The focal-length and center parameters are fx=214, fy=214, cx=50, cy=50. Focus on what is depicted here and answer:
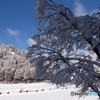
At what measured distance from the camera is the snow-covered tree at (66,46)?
643 centimetres

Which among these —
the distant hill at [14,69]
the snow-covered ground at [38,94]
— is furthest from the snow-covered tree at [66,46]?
the distant hill at [14,69]

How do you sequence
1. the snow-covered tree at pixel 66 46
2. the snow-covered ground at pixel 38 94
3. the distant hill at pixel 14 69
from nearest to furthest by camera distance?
the snow-covered tree at pixel 66 46 → the snow-covered ground at pixel 38 94 → the distant hill at pixel 14 69

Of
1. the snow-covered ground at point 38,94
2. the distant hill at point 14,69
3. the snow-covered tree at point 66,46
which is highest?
the distant hill at point 14,69

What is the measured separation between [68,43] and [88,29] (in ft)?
3.81

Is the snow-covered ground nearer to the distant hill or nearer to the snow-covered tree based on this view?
the snow-covered tree

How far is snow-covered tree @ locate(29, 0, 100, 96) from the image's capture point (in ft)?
21.1

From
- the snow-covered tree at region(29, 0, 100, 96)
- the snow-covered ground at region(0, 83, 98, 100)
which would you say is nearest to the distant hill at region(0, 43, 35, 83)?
the snow-covered ground at region(0, 83, 98, 100)

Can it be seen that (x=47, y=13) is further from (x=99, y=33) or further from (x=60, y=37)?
(x=99, y=33)

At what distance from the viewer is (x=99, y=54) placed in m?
6.62

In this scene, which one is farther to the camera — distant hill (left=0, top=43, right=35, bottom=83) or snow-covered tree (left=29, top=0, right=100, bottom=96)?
distant hill (left=0, top=43, right=35, bottom=83)

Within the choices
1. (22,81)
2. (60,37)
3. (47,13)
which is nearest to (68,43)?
(60,37)

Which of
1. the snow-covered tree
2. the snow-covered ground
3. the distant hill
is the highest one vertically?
the distant hill

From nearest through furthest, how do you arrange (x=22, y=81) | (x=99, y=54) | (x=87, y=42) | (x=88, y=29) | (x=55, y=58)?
(x=88, y=29)
(x=99, y=54)
(x=87, y=42)
(x=55, y=58)
(x=22, y=81)

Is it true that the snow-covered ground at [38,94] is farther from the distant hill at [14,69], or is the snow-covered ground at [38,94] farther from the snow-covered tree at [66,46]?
the distant hill at [14,69]
